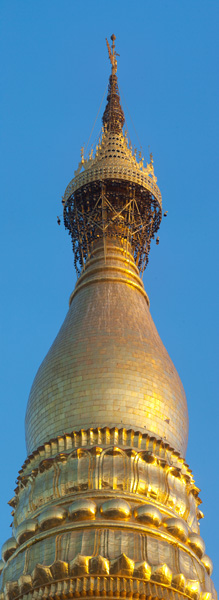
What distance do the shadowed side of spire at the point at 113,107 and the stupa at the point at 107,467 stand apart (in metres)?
7.58

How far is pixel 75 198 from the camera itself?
3812cm

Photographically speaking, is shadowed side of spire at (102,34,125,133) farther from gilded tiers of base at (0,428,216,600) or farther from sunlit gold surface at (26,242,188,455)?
gilded tiers of base at (0,428,216,600)

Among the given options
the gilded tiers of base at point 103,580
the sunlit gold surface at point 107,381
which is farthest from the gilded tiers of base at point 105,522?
the sunlit gold surface at point 107,381

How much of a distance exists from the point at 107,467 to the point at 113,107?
66.0ft

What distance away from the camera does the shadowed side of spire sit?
42.3m

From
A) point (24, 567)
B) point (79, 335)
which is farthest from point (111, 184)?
point (24, 567)

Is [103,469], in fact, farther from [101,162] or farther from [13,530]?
[101,162]

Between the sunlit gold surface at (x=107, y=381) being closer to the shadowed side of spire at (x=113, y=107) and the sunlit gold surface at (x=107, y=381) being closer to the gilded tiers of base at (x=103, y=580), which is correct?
the gilded tiers of base at (x=103, y=580)

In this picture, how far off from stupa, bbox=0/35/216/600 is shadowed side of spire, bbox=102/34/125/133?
7.58m

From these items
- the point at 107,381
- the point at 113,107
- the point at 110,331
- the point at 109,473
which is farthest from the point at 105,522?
the point at 113,107

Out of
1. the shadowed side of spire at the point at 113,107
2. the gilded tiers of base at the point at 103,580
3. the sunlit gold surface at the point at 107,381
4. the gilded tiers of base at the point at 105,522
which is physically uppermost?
the shadowed side of spire at the point at 113,107

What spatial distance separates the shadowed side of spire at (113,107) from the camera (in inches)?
1666

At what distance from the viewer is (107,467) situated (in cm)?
2823

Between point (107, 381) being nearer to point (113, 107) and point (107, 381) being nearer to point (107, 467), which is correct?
point (107, 467)
